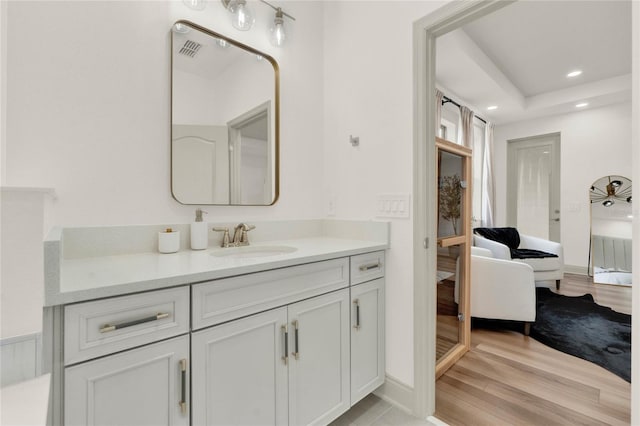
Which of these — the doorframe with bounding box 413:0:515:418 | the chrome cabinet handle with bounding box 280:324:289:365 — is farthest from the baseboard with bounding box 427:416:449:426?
the chrome cabinet handle with bounding box 280:324:289:365

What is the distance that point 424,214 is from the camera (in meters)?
1.54

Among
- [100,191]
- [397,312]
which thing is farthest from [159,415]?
[397,312]

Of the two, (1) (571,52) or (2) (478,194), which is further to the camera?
(2) (478,194)

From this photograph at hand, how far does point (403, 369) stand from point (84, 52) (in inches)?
85.7

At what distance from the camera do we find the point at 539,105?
4.53 metres

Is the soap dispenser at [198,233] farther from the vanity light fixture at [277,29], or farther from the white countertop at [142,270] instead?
the vanity light fixture at [277,29]

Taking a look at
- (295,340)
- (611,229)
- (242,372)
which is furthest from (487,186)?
(242,372)

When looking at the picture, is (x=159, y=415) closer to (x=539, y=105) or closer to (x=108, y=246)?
(x=108, y=246)

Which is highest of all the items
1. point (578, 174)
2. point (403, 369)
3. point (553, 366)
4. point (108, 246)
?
point (578, 174)

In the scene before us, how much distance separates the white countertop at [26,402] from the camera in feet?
1.78

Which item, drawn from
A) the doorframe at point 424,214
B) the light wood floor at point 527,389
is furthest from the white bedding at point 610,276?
the doorframe at point 424,214

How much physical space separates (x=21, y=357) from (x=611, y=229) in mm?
6117

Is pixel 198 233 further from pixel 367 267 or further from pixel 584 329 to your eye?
pixel 584 329

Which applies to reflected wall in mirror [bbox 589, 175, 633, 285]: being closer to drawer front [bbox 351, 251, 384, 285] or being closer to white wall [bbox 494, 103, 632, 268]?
white wall [bbox 494, 103, 632, 268]
